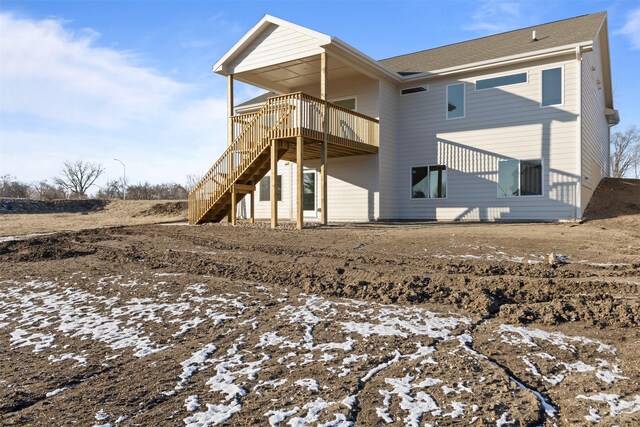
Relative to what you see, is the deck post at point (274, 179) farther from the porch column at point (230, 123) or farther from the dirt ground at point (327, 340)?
the dirt ground at point (327, 340)

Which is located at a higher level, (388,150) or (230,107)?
(230,107)

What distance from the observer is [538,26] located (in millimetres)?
16703

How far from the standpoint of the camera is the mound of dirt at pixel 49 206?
2552cm

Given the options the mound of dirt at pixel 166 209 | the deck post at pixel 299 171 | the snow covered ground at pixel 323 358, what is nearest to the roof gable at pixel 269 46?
the deck post at pixel 299 171

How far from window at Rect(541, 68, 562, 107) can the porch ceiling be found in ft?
19.6

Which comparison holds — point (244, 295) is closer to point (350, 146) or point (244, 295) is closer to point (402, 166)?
point (350, 146)

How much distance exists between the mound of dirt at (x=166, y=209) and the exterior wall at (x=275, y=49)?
11361 millimetres

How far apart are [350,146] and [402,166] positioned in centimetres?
323

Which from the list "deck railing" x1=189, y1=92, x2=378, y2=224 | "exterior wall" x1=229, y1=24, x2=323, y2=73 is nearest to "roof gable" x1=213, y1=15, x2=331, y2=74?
"exterior wall" x1=229, y1=24, x2=323, y2=73

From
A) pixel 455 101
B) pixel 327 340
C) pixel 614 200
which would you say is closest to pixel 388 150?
pixel 455 101

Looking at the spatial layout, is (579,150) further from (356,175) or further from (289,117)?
(289,117)

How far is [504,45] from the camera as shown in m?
15.3

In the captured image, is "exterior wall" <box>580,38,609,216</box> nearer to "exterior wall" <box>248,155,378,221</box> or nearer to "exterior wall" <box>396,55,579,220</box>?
"exterior wall" <box>396,55,579,220</box>

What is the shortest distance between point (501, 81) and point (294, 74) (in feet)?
23.0
